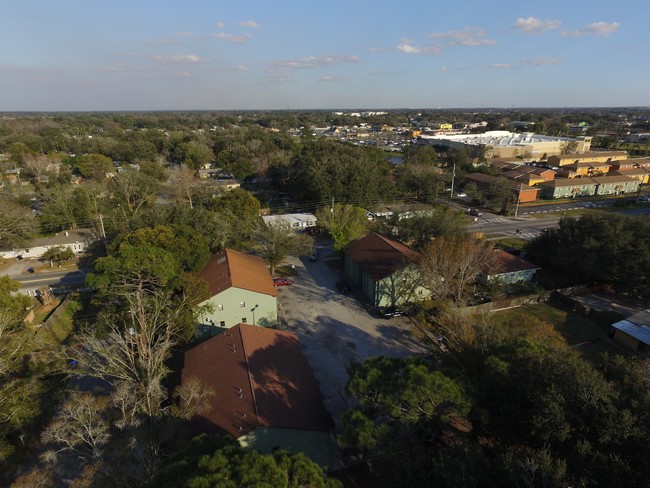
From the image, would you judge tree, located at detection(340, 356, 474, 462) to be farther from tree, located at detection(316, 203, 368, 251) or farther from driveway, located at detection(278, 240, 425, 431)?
tree, located at detection(316, 203, 368, 251)

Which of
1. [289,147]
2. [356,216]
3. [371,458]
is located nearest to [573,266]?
[356,216]

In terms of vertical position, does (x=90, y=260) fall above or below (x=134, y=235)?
below

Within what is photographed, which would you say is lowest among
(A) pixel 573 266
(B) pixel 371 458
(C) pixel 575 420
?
(B) pixel 371 458

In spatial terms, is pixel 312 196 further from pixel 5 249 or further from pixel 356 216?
pixel 5 249

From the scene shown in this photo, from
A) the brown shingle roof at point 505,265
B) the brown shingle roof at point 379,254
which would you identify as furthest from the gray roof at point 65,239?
the brown shingle roof at point 505,265

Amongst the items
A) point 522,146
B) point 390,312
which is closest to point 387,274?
point 390,312
